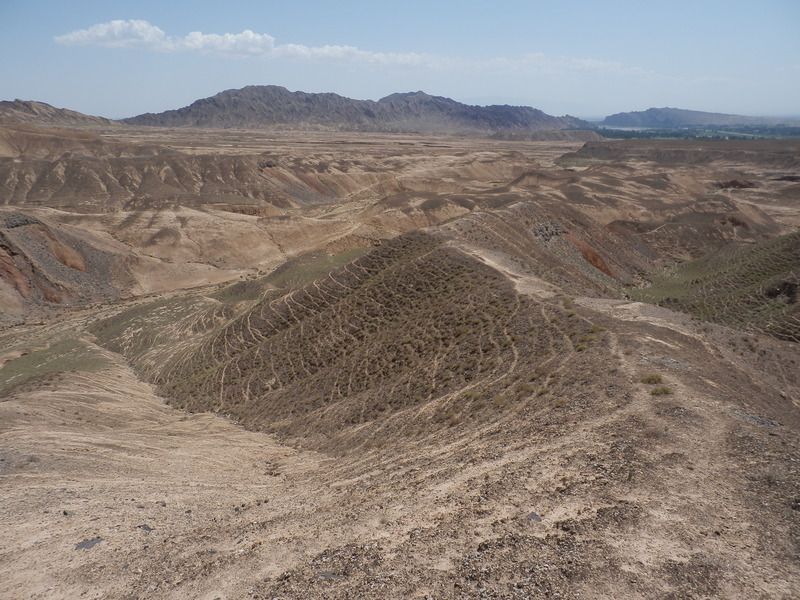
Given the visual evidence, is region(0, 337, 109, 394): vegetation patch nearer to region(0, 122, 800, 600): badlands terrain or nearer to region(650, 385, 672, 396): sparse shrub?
region(0, 122, 800, 600): badlands terrain

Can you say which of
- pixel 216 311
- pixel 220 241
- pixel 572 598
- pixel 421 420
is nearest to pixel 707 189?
pixel 220 241

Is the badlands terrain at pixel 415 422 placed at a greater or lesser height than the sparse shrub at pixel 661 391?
lesser

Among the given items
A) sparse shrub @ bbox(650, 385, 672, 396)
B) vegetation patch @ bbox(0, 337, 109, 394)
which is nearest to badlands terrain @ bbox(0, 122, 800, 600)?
sparse shrub @ bbox(650, 385, 672, 396)

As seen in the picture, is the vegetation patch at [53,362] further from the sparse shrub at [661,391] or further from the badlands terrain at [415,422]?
the sparse shrub at [661,391]

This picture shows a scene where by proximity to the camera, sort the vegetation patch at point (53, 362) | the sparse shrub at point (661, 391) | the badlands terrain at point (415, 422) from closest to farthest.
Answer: the badlands terrain at point (415, 422)
the sparse shrub at point (661, 391)
the vegetation patch at point (53, 362)

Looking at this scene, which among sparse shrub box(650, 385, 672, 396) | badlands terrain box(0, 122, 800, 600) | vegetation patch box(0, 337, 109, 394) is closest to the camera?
badlands terrain box(0, 122, 800, 600)

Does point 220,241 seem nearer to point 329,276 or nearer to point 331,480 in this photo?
point 329,276

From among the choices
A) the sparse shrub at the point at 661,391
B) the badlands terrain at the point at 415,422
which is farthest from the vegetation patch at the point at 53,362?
the sparse shrub at the point at 661,391

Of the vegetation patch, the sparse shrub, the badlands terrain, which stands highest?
the sparse shrub
